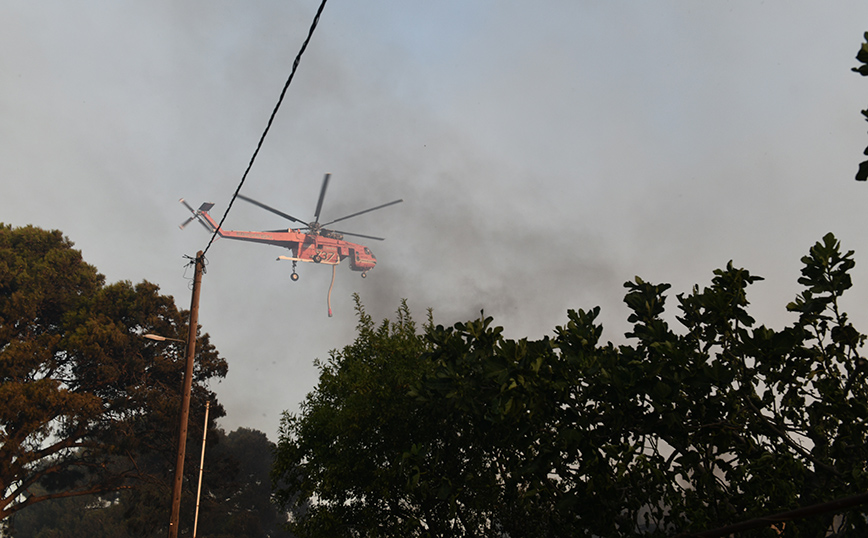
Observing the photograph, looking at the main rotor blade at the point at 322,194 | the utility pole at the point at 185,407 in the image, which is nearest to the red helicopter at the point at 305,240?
the main rotor blade at the point at 322,194

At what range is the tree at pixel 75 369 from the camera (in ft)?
95.9

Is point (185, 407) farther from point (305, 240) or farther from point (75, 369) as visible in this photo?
point (305, 240)

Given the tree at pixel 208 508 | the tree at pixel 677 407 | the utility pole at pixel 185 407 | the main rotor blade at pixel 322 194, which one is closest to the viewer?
the tree at pixel 677 407

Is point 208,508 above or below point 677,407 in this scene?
above

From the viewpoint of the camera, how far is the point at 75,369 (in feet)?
108

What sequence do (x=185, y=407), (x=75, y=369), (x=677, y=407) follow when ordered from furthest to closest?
(x=75, y=369), (x=185, y=407), (x=677, y=407)

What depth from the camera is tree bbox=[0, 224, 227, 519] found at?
29234mm

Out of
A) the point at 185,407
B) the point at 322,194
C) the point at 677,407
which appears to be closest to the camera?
the point at 677,407

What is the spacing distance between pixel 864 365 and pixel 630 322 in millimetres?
3432

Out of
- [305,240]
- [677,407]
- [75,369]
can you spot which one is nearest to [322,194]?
[305,240]

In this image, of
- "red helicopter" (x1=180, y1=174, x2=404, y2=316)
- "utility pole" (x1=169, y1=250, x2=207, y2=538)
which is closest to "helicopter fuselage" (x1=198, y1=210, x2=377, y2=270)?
"red helicopter" (x1=180, y1=174, x2=404, y2=316)

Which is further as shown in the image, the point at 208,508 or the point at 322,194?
the point at 322,194

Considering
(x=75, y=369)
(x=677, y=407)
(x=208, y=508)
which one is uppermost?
(x=75, y=369)

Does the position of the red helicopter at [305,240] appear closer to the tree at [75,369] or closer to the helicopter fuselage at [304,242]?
the helicopter fuselage at [304,242]
